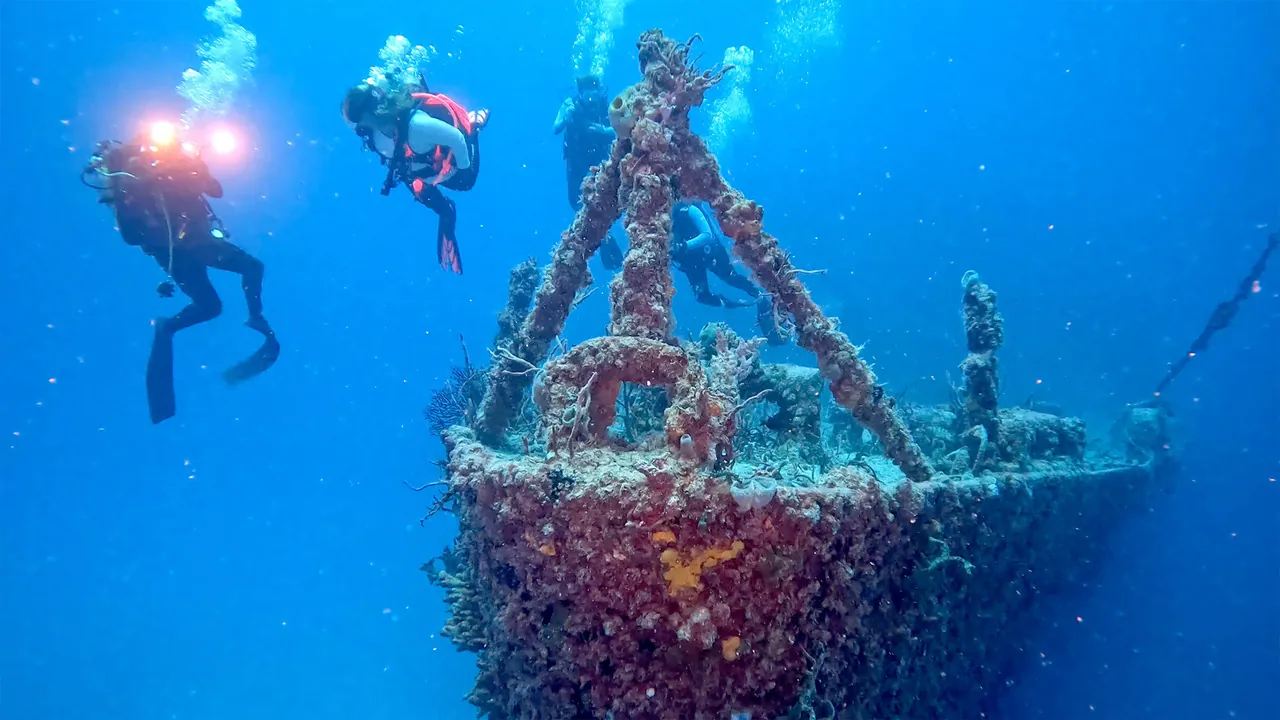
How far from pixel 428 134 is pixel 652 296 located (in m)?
3.91

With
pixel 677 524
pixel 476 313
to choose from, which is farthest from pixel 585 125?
pixel 476 313

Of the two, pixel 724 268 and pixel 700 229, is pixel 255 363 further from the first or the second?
pixel 724 268

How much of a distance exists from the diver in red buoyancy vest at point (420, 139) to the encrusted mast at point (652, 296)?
207 centimetres

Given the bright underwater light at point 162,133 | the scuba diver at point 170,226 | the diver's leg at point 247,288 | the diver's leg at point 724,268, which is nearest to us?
the scuba diver at point 170,226

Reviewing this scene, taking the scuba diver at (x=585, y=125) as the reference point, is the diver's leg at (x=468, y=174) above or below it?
below

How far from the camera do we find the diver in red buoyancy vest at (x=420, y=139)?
6352 millimetres

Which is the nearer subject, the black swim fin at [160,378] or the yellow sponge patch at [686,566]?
the yellow sponge patch at [686,566]

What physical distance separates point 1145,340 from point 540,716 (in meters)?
60.7

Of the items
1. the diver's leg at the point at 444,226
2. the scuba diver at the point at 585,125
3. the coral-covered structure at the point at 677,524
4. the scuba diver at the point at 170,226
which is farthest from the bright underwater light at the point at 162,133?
the coral-covered structure at the point at 677,524

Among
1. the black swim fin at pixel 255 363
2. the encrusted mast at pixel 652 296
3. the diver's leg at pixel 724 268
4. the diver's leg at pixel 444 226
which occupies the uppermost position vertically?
the diver's leg at pixel 724 268

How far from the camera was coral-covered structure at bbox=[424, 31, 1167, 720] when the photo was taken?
275 cm

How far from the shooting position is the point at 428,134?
627 cm

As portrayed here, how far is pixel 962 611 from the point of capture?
5.52m

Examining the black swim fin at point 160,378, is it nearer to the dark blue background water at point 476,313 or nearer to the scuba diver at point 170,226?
the scuba diver at point 170,226
